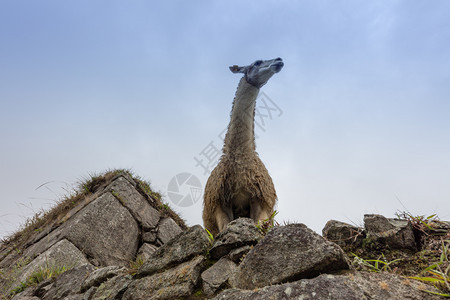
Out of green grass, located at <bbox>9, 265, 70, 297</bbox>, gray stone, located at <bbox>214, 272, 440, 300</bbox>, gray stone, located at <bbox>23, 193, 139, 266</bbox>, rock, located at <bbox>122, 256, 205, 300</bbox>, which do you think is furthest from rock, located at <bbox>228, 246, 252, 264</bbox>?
gray stone, located at <bbox>23, 193, 139, 266</bbox>

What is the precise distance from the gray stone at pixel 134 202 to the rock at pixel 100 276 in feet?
7.33

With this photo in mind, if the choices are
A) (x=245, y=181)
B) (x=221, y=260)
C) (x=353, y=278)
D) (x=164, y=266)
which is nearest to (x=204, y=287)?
(x=221, y=260)

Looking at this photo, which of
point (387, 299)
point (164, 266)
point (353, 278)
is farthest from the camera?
point (164, 266)

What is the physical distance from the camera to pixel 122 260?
460 centimetres

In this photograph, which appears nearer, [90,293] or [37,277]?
[90,293]

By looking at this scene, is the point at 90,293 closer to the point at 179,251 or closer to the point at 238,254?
the point at 179,251

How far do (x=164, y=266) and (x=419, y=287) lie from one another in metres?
1.58

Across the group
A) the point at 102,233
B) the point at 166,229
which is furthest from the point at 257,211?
the point at 102,233

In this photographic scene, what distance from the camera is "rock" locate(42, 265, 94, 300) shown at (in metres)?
2.96

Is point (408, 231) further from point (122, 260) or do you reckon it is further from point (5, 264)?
point (5, 264)

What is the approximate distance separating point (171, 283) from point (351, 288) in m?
1.18

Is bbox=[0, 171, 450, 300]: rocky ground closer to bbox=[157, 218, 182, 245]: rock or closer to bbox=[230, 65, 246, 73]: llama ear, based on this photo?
bbox=[157, 218, 182, 245]: rock

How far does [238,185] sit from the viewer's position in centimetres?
416

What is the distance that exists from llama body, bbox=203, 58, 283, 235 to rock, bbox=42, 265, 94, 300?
158 cm
